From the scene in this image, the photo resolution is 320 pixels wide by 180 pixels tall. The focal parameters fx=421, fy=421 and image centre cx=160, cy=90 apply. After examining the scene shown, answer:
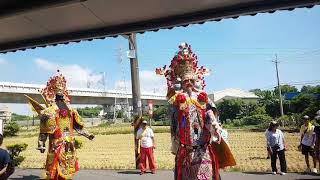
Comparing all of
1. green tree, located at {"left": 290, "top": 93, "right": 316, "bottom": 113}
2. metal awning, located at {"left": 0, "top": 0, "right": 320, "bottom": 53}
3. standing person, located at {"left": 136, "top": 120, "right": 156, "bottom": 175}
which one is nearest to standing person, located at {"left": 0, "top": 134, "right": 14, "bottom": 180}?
metal awning, located at {"left": 0, "top": 0, "right": 320, "bottom": 53}

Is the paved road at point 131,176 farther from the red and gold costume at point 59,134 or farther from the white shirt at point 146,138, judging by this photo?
the red and gold costume at point 59,134

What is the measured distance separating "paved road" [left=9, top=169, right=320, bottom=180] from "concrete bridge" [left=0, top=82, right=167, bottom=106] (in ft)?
33.6

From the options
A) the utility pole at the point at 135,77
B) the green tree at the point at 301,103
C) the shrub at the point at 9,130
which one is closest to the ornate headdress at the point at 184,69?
the utility pole at the point at 135,77

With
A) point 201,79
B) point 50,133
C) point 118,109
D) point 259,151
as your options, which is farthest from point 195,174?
point 118,109

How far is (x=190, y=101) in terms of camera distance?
6312 millimetres

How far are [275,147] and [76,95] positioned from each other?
38.3m

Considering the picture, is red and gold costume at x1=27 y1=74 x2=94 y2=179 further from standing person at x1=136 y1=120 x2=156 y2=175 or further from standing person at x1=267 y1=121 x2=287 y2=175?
standing person at x1=267 y1=121 x2=287 y2=175

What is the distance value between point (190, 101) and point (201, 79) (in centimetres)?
54

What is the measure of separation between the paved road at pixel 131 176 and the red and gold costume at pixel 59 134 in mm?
2585

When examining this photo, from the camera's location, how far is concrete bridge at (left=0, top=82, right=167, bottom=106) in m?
38.6

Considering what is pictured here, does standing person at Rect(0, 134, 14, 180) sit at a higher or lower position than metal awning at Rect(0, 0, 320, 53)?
lower

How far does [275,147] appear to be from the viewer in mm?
11891

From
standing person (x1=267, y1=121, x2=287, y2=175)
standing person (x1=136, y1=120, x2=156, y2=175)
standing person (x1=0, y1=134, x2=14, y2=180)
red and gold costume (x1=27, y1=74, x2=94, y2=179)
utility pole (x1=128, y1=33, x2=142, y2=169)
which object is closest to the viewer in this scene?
standing person (x1=0, y1=134, x2=14, y2=180)

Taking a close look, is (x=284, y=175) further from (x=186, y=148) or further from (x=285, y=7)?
(x=285, y=7)
